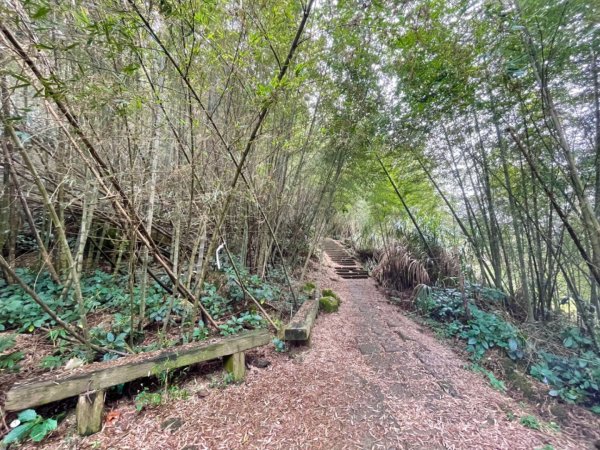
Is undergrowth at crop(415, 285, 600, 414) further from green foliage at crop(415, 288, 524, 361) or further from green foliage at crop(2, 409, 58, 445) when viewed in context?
green foliage at crop(2, 409, 58, 445)

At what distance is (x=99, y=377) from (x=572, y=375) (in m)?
3.52

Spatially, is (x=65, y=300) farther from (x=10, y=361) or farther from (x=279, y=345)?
(x=279, y=345)

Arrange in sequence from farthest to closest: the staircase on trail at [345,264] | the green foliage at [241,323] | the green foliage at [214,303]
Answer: the staircase on trail at [345,264], the green foliage at [214,303], the green foliage at [241,323]

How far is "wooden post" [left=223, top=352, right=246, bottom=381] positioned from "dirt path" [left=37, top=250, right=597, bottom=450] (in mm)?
82

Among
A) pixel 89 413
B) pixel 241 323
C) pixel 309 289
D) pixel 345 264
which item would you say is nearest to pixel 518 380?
pixel 309 289

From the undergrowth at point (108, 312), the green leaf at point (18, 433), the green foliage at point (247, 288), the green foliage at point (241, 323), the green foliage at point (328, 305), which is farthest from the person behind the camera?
the green foliage at point (328, 305)

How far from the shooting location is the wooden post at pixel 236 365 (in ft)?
5.39

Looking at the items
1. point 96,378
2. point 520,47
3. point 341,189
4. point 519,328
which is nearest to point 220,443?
point 96,378

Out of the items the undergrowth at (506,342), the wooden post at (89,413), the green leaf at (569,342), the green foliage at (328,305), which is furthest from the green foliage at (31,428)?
the green leaf at (569,342)

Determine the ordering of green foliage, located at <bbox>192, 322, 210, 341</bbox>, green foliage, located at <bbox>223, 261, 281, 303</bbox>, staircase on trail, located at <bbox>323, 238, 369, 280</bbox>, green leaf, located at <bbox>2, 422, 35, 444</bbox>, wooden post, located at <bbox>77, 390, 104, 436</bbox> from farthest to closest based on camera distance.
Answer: staircase on trail, located at <bbox>323, 238, 369, 280</bbox>
green foliage, located at <bbox>223, 261, 281, 303</bbox>
green foliage, located at <bbox>192, 322, 210, 341</bbox>
wooden post, located at <bbox>77, 390, 104, 436</bbox>
green leaf, located at <bbox>2, 422, 35, 444</bbox>

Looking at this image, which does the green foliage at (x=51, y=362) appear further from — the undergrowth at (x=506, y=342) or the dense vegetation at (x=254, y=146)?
the undergrowth at (x=506, y=342)

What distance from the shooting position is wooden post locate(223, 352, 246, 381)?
1.64 meters

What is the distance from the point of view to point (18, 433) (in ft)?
3.37

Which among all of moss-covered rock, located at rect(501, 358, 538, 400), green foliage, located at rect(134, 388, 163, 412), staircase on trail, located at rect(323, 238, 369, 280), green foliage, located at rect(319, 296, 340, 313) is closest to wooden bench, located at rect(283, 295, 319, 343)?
green foliage, located at rect(319, 296, 340, 313)
